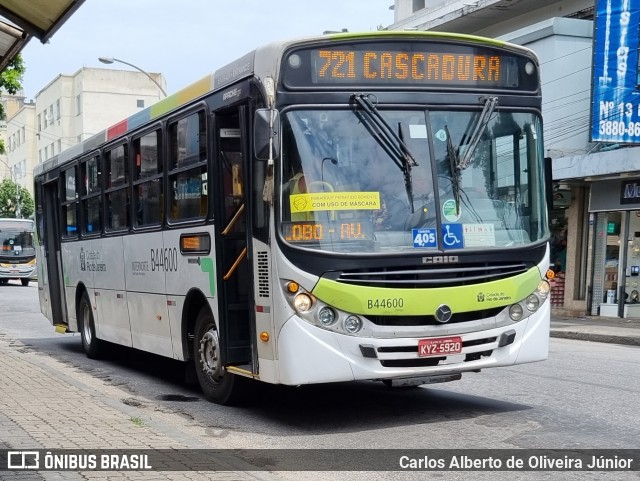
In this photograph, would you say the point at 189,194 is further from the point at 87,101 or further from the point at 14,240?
the point at 87,101

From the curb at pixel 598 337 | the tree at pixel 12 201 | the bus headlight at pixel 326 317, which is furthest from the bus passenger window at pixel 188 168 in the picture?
the tree at pixel 12 201

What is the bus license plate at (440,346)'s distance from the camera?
7.80 metres

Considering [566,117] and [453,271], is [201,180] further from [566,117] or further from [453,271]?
[566,117]

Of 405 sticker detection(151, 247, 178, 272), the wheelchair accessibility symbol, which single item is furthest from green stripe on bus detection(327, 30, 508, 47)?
405 sticker detection(151, 247, 178, 272)

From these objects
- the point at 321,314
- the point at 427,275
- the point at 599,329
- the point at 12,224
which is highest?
the point at 12,224

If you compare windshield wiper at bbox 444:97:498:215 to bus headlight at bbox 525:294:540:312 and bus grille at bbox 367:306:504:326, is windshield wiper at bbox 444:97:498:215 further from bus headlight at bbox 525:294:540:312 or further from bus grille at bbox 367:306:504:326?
bus headlight at bbox 525:294:540:312

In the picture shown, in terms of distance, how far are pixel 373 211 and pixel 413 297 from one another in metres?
0.78

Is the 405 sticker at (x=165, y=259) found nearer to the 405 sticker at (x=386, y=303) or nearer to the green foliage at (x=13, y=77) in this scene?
the 405 sticker at (x=386, y=303)

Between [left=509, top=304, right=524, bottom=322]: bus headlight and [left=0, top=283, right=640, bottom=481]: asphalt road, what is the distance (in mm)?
893

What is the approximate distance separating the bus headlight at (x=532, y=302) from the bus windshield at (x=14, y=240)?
4074cm

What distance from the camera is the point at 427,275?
781cm

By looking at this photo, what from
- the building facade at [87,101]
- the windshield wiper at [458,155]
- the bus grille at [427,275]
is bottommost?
the bus grille at [427,275]

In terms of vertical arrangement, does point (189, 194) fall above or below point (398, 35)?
below

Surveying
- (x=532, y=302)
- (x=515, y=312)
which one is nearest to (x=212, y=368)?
(x=515, y=312)
